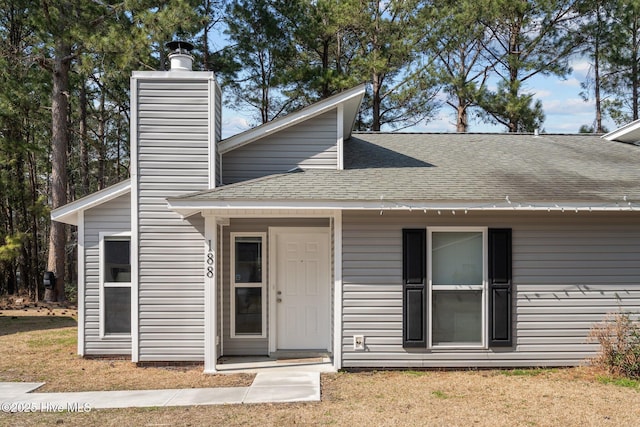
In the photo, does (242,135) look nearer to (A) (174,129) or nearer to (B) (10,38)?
(A) (174,129)

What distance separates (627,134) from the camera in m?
9.68

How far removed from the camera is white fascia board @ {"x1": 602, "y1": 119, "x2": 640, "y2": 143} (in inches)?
370

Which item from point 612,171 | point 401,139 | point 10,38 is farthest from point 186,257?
point 10,38

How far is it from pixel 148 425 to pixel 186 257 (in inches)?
110

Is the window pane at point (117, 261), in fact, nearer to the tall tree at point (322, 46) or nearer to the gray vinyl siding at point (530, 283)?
the gray vinyl siding at point (530, 283)

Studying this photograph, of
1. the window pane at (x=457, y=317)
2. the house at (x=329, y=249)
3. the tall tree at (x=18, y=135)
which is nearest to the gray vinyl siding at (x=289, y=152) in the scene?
the house at (x=329, y=249)

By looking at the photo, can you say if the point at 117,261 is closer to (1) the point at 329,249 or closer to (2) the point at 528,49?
(1) the point at 329,249

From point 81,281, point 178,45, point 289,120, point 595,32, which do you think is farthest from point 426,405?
point 595,32

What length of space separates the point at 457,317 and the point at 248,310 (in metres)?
3.25

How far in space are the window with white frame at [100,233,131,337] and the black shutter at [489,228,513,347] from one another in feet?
17.7

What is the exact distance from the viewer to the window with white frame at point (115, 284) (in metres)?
7.61

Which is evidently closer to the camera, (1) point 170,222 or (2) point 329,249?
(1) point 170,222

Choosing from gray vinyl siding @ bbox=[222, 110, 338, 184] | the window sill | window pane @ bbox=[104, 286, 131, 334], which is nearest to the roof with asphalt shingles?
gray vinyl siding @ bbox=[222, 110, 338, 184]

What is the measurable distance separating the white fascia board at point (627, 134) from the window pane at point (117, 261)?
934cm
